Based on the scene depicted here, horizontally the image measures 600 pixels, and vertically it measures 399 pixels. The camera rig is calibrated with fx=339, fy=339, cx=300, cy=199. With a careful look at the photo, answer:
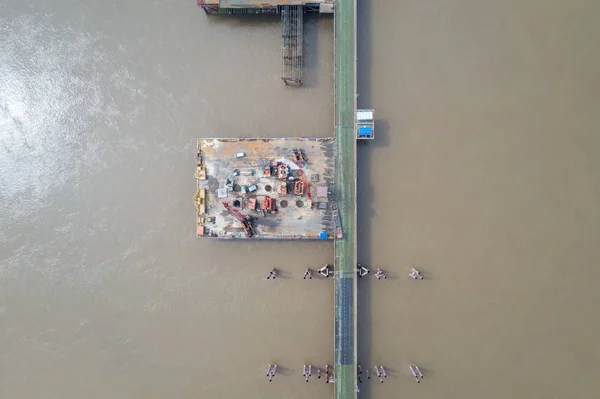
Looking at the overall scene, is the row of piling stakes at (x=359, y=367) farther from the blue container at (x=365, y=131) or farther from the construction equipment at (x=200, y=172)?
the blue container at (x=365, y=131)

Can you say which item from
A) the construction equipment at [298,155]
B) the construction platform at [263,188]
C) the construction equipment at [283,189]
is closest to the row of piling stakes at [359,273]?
the construction platform at [263,188]

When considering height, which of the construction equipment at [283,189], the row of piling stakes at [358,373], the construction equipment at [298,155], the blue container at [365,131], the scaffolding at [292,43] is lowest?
the row of piling stakes at [358,373]

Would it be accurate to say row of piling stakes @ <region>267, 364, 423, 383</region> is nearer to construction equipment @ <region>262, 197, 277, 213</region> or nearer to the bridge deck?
the bridge deck

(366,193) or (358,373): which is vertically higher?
(366,193)

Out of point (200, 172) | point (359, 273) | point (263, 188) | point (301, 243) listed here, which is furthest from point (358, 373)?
point (200, 172)

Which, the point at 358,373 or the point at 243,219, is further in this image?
the point at 358,373

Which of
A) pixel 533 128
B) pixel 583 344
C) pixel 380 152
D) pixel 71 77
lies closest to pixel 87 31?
pixel 71 77

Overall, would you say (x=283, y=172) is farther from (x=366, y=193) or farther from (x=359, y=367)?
(x=359, y=367)
